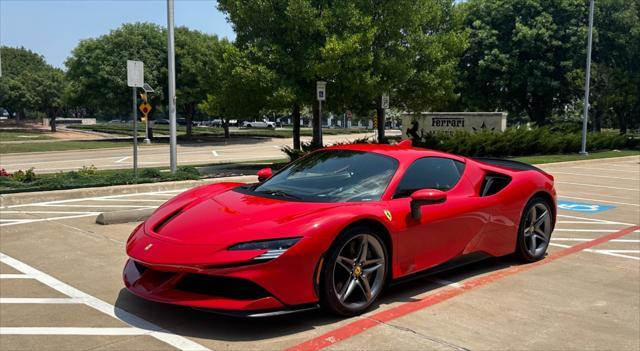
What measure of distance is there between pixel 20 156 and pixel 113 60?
16746mm

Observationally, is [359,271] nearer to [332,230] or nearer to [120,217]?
[332,230]

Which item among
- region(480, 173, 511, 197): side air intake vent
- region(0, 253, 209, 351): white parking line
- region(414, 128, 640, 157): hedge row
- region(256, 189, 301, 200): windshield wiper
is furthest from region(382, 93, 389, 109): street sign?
region(0, 253, 209, 351): white parking line

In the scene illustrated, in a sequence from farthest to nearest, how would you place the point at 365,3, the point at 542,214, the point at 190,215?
the point at 365,3 → the point at 542,214 → the point at 190,215

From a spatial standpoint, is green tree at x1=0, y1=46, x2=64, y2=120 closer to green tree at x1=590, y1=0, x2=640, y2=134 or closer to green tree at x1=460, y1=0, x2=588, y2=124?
green tree at x1=460, y1=0, x2=588, y2=124

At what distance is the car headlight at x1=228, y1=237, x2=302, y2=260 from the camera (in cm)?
366

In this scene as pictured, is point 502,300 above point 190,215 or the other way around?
the other way around

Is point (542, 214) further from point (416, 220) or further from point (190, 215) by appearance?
point (190, 215)

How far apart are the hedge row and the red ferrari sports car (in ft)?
53.3

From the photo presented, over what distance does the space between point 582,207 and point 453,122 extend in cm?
1733

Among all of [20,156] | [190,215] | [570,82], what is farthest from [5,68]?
[190,215]

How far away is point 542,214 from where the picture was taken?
20.1ft

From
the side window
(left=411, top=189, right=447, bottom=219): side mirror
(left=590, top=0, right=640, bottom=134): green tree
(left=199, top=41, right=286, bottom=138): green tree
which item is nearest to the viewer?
(left=411, top=189, right=447, bottom=219): side mirror

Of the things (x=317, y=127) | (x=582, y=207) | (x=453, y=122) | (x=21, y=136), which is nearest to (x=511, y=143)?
(x=453, y=122)

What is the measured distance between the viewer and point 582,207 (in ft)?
34.8
